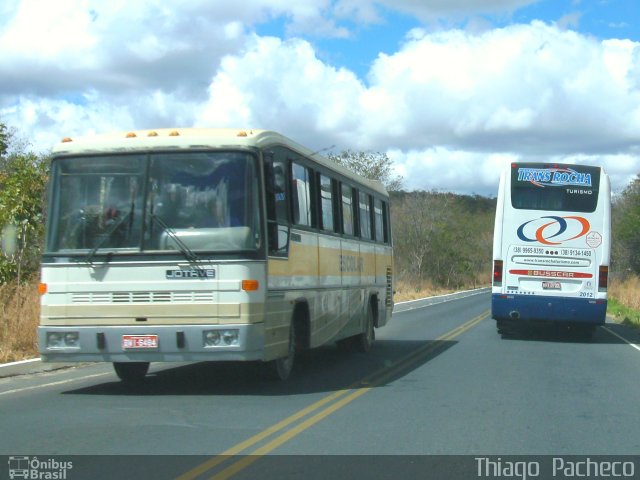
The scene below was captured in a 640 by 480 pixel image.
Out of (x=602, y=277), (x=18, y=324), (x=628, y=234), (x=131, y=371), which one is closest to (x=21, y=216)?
(x=18, y=324)

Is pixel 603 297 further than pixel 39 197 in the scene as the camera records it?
Yes

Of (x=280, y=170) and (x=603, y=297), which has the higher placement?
(x=280, y=170)

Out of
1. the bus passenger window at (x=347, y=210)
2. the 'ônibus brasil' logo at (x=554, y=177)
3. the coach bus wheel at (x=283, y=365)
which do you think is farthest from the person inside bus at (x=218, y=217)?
the 'ônibus brasil' logo at (x=554, y=177)

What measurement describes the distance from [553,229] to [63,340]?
12.3 m

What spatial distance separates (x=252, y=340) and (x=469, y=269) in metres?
68.2

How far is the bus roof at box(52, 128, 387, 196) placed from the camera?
33.8 ft

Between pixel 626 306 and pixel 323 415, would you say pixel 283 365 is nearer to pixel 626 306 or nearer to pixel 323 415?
pixel 323 415

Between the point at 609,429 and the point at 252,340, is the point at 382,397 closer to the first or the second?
the point at 252,340

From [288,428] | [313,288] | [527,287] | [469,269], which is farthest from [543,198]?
[469,269]

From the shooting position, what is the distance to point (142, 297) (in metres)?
10.2

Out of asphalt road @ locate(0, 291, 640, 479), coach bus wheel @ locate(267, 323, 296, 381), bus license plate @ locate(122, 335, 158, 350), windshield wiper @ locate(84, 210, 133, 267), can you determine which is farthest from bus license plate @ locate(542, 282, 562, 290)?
windshield wiper @ locate(84, 210, 133, 267)

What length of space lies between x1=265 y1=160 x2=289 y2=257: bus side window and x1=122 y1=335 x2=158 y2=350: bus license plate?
1.74 m

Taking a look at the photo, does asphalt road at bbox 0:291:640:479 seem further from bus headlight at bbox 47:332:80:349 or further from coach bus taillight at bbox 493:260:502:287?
coach bus taillight at bbox 493:260:502:287

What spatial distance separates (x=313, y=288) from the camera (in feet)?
40.9
